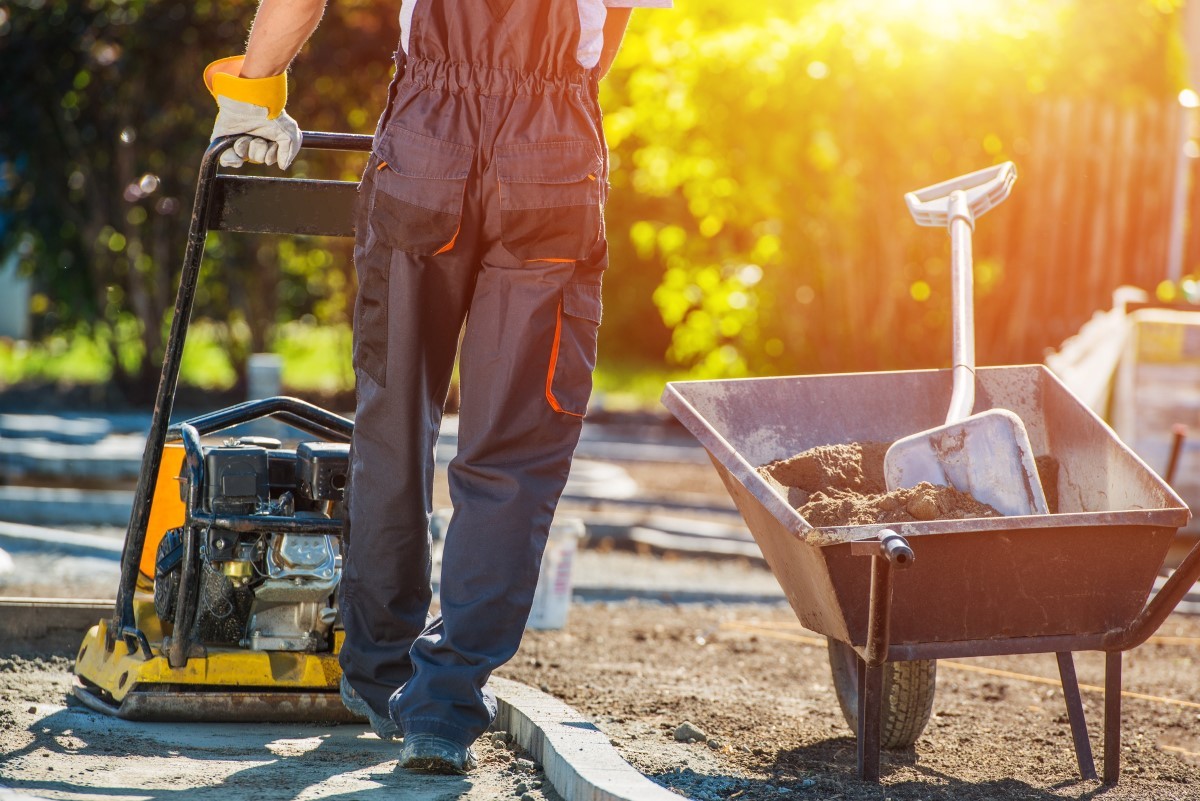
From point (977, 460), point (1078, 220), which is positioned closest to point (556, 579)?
point (977, 460)

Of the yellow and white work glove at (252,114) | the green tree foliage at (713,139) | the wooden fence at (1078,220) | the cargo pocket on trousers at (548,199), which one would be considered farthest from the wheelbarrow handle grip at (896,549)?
the wooden fence at (1078,220)

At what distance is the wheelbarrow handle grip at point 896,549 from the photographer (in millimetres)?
2578

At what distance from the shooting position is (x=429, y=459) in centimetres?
291

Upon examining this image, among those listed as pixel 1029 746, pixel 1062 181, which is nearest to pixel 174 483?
pixel 1029 746

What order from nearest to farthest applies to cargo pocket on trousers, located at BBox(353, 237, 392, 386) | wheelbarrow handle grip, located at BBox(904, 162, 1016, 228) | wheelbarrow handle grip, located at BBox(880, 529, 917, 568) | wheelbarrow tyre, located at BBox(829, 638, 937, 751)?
wheelbarrow handle grip, located at BBox(880, 529, 917, 568) < cargo pocket on trousers, located at BBox(353, 237, 392, 386) < wheelbarrow tyre, located at BBox(829, 638, 937, 751) < wheelbarrow handle grip, located at BBox(904, 162, 1016, 228)

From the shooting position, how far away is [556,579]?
467 cm

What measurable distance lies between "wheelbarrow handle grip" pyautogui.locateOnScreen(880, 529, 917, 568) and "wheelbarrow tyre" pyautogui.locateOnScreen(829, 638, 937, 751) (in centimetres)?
55

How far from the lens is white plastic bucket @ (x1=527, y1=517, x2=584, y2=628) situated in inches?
183

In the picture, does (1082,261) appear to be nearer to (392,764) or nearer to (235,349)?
(235,349)

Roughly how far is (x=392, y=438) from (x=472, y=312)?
0.28 meters

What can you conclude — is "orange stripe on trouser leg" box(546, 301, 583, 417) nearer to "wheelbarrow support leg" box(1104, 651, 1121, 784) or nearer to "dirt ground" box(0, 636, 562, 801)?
"dirt ground" box(0, 636, 562, 801)

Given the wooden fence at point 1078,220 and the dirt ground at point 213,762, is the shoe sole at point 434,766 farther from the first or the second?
the wooden fence at point 1078,220

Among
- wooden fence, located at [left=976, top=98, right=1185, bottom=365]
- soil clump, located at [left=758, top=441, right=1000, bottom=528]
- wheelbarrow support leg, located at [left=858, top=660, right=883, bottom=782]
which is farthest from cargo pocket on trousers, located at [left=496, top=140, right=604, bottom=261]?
wooden fence, located at [left=976, top=98, right=1185, bottom=365]

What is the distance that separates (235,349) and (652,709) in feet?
29.3
